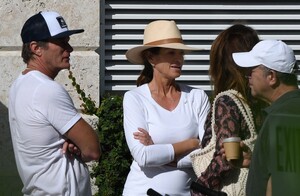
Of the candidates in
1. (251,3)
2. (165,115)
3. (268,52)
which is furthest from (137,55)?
(251,3)

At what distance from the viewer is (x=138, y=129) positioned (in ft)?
17.3

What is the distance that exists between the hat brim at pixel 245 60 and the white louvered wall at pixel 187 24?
3.57 meters

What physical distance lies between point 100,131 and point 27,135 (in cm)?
302

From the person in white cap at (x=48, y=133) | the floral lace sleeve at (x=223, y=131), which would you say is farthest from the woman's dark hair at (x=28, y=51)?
the floral lace sleeve at (x=223, y=131)

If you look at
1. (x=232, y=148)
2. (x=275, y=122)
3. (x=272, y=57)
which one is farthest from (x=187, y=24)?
(x=275, y=122)

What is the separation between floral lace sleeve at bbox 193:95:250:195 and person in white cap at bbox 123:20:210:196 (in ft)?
1.55

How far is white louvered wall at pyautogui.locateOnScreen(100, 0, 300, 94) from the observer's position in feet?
26.5

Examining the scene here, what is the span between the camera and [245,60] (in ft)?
14.3

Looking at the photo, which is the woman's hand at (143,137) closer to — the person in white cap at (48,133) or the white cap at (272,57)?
the person in white cap at (48,133)

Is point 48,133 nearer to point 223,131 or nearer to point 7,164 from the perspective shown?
→ point 223,131

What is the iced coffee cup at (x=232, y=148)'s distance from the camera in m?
4.43

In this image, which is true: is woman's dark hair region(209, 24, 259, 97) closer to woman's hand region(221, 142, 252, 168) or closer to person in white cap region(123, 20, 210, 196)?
woman's hand region(221, 142, 252, 168)

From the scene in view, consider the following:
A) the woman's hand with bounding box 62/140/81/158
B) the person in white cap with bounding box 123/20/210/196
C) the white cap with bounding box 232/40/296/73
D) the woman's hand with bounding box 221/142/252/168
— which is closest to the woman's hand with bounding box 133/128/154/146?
the person in white cap with bounding box 123/20/210/196

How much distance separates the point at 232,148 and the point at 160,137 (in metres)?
0.91
